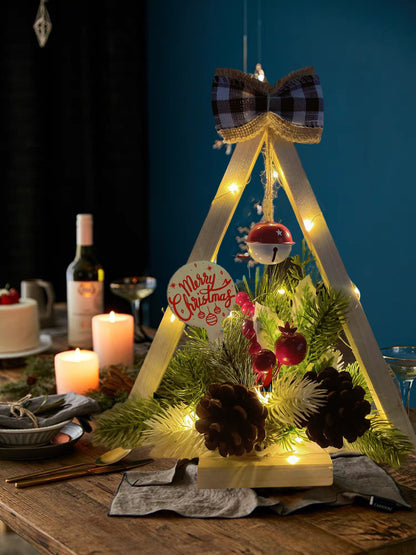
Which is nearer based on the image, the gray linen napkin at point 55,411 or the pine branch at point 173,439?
the pine branch at point 173,439

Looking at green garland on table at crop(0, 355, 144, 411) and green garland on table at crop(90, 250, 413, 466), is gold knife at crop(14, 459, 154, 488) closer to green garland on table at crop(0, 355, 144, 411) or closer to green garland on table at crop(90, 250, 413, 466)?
green garland on table at crop(90, 250, 413, 466)

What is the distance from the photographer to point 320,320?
0.89 m

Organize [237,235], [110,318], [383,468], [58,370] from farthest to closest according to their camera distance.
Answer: [110,318], [58,370], [237,235], [383,468]

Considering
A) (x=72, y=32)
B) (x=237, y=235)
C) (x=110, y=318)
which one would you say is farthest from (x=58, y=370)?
(x=72, y=32)

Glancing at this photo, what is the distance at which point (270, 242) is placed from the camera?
0.94 meters

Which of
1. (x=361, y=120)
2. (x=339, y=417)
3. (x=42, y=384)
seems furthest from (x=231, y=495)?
(x=361, y=120)

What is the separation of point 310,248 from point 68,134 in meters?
2.48

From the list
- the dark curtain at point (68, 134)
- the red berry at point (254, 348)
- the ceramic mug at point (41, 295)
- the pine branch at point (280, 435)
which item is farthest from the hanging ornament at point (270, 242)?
the dark curtain at point (68, 134)

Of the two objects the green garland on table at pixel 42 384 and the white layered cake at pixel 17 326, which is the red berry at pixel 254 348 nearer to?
the green garland on table at pixel 42 384

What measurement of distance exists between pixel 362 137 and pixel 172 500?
1919mm

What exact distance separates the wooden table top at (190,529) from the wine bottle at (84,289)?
2.63 ft

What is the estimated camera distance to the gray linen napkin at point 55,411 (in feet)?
3.37

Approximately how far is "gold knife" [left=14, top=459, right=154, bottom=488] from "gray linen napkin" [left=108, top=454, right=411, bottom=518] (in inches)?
1.6

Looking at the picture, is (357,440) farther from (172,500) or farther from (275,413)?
(172,500)
